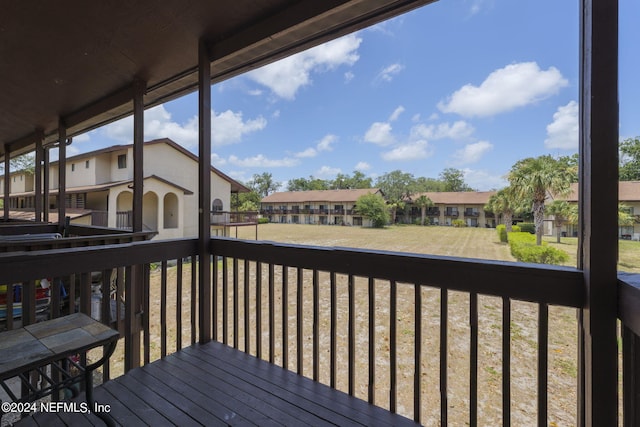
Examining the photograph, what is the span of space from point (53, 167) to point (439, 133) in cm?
1623

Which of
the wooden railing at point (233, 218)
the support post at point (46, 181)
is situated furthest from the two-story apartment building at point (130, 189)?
the wooden railing at point (233, 218)

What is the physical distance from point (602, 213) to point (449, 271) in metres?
0.59

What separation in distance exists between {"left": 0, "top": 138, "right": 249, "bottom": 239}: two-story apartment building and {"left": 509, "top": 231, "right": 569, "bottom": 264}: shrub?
10.1 m

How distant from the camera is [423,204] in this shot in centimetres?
255

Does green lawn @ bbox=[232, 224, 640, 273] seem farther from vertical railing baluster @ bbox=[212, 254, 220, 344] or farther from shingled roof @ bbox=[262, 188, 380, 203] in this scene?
vertical railing baluster @ bbox=[212, 254, 220, 344]

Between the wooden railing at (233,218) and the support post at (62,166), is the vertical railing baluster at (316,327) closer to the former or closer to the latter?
the wooden railing at (233,218)

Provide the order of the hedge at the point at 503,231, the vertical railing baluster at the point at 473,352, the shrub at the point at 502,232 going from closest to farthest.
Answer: the vertical railing baluster at the point at 473,352
the hedge at the point at 503,231
the shrub at the point at 502,232

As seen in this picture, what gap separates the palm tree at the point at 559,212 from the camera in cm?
127

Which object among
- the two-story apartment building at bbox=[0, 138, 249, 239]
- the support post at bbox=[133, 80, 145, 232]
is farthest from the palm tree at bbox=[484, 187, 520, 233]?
the two-story apartment building at bbox=[0, 138, 249, 239]

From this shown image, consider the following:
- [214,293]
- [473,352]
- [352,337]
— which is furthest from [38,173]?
[473,352]

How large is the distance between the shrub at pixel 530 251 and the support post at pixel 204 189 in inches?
82.4

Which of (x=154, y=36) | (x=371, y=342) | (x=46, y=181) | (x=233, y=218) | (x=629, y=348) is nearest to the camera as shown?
(x=629, y=348)

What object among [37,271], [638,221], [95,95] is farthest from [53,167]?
[638,221]

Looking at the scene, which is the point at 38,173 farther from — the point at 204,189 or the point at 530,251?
the point at 530,251
